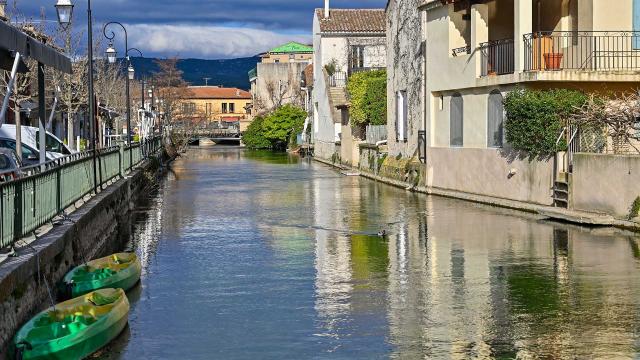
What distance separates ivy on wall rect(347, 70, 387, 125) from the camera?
188 feet

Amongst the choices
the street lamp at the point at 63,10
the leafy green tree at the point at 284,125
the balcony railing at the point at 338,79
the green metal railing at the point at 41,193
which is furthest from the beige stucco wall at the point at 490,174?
the leafy green tree at the point at 284,125

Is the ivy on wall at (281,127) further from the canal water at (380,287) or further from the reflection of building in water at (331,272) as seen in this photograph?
the canal water at (380,287)

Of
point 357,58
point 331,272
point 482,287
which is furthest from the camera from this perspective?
point 357,58

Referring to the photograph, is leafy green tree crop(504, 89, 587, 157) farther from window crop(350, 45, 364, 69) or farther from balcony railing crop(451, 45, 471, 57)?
window crop(350, 45, 364, 69)

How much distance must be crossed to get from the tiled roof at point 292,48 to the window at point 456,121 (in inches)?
5391

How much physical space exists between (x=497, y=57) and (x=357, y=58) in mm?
43482

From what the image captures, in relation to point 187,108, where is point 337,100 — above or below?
below

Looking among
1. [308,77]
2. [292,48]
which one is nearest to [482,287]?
[308,77]

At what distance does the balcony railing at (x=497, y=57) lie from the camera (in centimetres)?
3112

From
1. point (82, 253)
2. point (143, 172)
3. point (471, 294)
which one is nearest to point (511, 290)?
point (471, 294)

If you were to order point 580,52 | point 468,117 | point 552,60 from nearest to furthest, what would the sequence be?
point 552,60, point 580,52, point 468,117

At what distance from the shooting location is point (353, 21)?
7781 centimetres

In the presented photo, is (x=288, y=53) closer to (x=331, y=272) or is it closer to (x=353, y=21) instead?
(x=353, y=21)

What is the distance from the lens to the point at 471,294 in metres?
15.8
